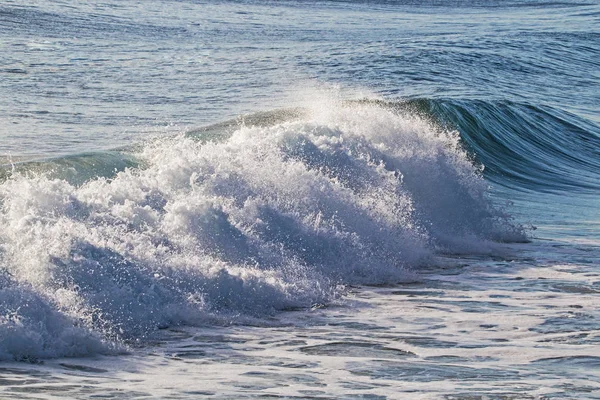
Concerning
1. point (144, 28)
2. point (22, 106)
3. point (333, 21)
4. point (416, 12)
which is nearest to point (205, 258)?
point (22, 106)

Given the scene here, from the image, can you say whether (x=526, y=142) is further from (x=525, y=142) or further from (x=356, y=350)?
(x=356, y=350)

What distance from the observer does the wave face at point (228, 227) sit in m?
6.84

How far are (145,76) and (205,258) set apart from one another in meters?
14.5

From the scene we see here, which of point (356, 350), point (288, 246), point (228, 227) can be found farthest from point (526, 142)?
point (356, 350)

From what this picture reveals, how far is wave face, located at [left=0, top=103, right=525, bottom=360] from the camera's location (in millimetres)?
6836

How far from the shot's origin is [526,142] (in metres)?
19.2

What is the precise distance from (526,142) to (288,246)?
11.1 metres

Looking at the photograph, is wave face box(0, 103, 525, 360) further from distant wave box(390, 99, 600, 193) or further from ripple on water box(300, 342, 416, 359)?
distant wave box(390, 99, 600, 193)

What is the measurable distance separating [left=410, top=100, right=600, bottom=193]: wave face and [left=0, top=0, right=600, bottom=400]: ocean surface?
0.18ft

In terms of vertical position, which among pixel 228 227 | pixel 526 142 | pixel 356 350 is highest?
pixel 228 227

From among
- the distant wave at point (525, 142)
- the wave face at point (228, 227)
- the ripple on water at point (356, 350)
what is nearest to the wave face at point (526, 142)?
the distant wave at point (525, 142)

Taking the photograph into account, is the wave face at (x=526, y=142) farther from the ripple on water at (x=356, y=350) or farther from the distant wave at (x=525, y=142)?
the ripple on water at (x=356, y=350)

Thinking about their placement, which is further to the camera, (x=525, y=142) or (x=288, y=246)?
(x=525, y=142)

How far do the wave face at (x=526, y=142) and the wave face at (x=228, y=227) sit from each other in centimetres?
447
